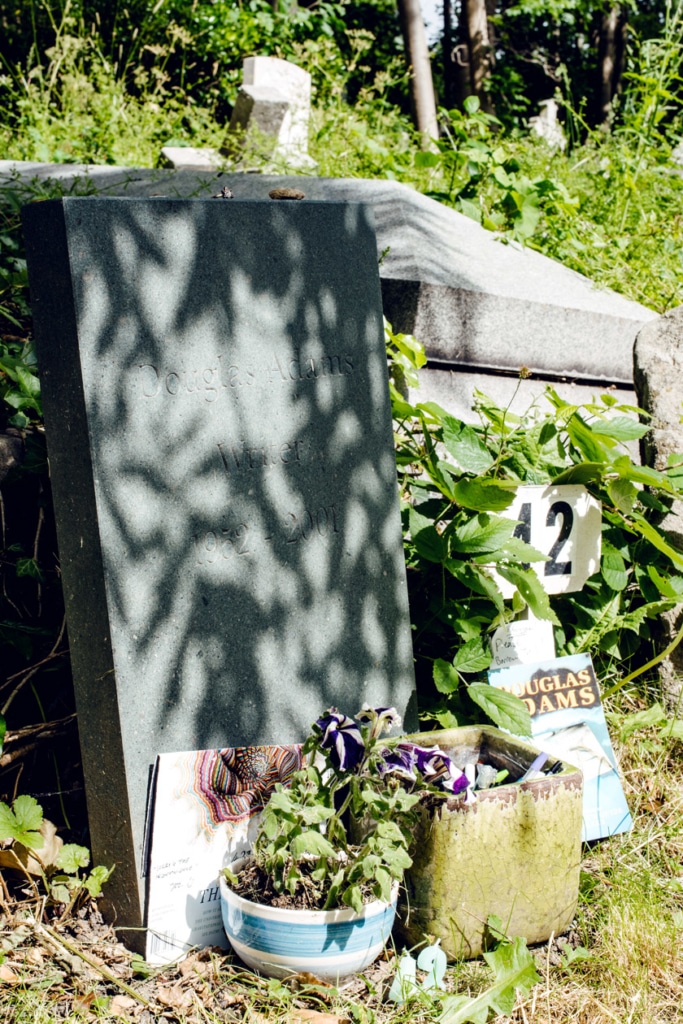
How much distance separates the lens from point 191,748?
183 cm

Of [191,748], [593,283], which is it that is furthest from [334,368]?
[593,283]

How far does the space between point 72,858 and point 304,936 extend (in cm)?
51

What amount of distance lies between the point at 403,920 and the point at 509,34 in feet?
42.1

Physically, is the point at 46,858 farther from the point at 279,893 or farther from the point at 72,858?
the point at 279,893

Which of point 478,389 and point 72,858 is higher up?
point 478,389

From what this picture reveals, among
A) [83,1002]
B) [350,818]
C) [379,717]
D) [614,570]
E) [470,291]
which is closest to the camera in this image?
[83,1002]

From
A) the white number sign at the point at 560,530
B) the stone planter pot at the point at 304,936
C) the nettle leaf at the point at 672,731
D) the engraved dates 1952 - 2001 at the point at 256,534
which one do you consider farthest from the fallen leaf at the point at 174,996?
the nettle leaf at the point at 672,731

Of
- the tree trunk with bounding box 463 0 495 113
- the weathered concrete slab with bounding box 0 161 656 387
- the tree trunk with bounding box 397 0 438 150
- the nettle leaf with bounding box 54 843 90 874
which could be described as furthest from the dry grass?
the tree trunk with bounding box 463 0 495 113

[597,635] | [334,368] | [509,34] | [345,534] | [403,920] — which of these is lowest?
[403,920]

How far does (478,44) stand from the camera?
23.2 ft

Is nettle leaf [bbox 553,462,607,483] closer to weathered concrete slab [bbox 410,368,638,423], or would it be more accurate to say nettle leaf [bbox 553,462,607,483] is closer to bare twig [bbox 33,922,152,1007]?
weathered concrete slab [bbox 410,368,638,423]

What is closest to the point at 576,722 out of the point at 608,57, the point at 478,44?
the point at 478,44

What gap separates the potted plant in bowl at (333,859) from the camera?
62.5 inches

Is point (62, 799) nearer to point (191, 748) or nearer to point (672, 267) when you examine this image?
point (191, 748)
